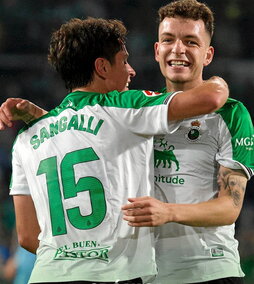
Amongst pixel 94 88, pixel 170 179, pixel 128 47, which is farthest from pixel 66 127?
pixel 128 47

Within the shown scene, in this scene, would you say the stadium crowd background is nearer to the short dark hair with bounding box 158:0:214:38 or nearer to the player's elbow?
the player's elbow

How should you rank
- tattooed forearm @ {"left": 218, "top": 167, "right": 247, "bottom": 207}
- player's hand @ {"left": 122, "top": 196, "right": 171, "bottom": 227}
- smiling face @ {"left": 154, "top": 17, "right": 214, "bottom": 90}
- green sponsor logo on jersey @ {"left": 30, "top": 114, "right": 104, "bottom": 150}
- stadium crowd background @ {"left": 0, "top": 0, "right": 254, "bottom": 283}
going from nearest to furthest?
1. player's hand @ {"left": 122, "top": 196, "right": 171, "bottom": 227}
2. green sponsor logo on jersey @ {"left": 30, "top": 114, "right": 104, "bottom": 150}
3. tattooed forearm @ {"left": 218, "top": 167, "right": 247, "bottom": 207}
4. smiling face @ {"left": 154, "top": 17, "right": 214, "bottom": 90}
5. stadium crowd background @ {"left": 0, "top": 0, "right": 254, "bottom": 283}

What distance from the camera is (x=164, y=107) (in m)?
2.88

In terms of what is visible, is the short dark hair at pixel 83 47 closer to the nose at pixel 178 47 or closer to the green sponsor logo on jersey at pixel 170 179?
the nose at pixel 178 47

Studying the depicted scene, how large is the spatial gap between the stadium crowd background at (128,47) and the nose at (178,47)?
16.9 ft

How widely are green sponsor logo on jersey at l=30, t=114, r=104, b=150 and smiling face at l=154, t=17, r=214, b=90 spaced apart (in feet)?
2.39

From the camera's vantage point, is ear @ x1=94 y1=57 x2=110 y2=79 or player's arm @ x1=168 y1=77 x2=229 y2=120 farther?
ear @ x1=94 y1=57 x2=110 y2=79

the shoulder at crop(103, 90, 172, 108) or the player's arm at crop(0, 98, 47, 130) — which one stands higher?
the shoulder at crop(103, 90, 172, 108)

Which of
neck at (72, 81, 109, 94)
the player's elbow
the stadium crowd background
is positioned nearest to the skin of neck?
neck at (72, 81, 109, 94)

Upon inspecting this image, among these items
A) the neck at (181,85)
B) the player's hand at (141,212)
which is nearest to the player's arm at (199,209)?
the player's hand at (141,212)

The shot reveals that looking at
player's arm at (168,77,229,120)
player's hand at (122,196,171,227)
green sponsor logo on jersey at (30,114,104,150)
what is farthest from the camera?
green sponsor logo on jersey at (30,114,104,150)

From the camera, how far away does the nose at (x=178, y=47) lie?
3464 mm

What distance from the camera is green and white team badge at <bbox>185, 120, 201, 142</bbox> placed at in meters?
3.40

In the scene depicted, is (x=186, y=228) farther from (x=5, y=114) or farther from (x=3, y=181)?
(x=3, y=181)
